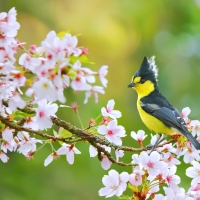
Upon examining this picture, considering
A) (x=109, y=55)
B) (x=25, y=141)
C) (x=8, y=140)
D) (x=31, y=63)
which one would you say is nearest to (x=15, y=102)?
(x=31, y=63)

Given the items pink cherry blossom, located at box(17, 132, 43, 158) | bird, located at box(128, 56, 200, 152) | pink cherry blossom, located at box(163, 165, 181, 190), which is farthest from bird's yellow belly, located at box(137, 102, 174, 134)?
pink cherry blossom, located at box(17, 132, 43, 158)

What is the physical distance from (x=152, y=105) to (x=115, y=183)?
1.50 meters

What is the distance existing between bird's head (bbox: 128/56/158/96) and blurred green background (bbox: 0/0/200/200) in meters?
3.37

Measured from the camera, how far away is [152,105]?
11.9ft

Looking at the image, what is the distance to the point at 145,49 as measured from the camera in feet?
32.5

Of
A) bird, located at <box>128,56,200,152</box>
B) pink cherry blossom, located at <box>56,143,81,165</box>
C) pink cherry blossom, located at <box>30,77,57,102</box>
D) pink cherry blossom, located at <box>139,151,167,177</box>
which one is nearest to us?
pink cherry blossom, located at <box>30,77,57,102</box>

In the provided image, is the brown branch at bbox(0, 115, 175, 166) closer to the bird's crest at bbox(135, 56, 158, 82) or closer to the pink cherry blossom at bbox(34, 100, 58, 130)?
the pink cherry blossom at bbox(34, 100, 58, 130)

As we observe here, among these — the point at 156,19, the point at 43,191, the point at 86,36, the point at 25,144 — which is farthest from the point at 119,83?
the point at 25,144

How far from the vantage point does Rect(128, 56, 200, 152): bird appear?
329 centimetres

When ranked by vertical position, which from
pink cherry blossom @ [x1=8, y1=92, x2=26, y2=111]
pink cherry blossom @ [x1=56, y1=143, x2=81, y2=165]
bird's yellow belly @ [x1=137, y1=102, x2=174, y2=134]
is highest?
bird's yellow belly @ [x1=137, y1=102, x2=174, y2=134]

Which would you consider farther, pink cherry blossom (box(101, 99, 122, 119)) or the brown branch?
pink cherry blossom (box(101, 99, 122, 119))

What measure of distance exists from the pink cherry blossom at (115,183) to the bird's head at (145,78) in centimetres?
124

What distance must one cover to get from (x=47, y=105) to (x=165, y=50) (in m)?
8.54

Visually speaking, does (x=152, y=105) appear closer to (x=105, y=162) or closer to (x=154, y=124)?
(x=154, y=124)
